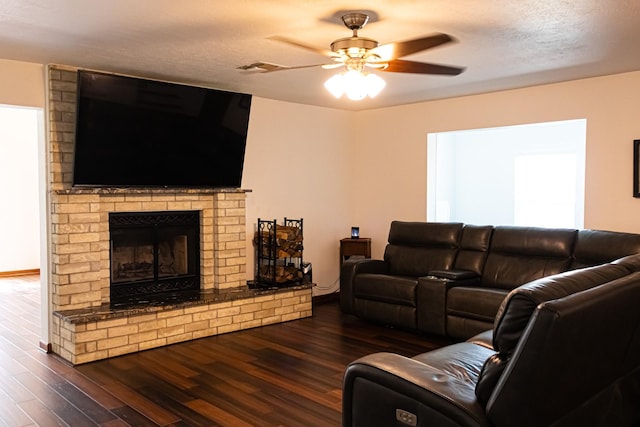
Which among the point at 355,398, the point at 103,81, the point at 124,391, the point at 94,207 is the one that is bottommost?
the point at 124,391

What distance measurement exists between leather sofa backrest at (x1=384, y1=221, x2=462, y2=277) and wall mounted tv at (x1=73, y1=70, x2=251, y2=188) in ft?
5.98

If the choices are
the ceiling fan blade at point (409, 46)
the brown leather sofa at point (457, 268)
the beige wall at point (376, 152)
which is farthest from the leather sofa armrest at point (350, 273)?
the ceiling fan blade at point (409, 46)

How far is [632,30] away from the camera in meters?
3.39

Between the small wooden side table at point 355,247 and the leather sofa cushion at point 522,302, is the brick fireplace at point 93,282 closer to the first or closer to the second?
the small wooden side table at point 355,247

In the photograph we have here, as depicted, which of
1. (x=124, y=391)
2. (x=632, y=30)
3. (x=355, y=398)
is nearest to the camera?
(x=355, y=398)

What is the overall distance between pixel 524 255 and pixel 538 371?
10.6ft

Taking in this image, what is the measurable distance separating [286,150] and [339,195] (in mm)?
1012

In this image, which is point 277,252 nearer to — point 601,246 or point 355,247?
point 355,247

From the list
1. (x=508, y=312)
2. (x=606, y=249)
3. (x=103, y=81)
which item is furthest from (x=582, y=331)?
(x=103, y=81)

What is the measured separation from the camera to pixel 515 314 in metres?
1.97

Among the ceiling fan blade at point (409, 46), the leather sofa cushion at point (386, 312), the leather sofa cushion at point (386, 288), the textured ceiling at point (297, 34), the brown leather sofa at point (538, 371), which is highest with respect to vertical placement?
the textured ceiling at point (297, 34)

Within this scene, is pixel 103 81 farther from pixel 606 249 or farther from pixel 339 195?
pixel 606 249

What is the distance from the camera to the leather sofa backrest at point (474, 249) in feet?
17.0

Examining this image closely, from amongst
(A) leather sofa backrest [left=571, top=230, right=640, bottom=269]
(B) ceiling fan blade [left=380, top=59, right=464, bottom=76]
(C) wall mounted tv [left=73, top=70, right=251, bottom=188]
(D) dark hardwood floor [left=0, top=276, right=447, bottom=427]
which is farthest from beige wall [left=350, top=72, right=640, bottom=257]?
(B) ceiling fan blade [left=380, top=59, right=464, bottom=76]
